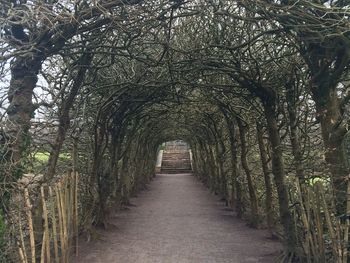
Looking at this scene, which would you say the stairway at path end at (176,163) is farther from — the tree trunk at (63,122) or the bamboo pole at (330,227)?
the bamboo pole at (330,227)

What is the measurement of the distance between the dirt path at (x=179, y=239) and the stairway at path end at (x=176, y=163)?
24.4 meters

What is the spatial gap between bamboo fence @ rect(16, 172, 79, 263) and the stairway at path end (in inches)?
1285

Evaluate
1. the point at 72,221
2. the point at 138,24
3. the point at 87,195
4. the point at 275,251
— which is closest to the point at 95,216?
the point at 87,195

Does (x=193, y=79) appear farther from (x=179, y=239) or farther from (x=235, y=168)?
(x=235, y=168)

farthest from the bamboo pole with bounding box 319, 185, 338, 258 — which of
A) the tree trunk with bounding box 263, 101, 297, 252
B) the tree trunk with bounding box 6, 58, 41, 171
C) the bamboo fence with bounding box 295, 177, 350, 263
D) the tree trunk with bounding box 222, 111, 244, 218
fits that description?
the tree trunk with bounding box 222, 111, 244, 218

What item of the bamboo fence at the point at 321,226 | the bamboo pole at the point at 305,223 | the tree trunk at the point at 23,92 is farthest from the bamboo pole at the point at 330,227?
the tree trunk at the point at 23,92

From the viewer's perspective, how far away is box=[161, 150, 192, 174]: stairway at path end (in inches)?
1588

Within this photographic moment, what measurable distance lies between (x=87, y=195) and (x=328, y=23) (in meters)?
6.30

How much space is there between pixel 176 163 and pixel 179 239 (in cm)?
3241

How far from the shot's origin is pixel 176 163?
42531 millimetres

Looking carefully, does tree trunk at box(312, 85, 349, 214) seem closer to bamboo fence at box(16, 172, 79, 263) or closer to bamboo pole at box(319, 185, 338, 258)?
bamboo pole at box(319, 185, 338, 258)

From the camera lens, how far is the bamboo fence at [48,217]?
5.45 meters

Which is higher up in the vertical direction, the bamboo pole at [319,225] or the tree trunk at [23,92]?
the tree trunk at [23,92]

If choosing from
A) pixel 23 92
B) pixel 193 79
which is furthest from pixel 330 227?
pixel 193 79
